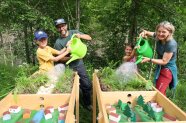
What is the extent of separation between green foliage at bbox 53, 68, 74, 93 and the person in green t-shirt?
0.57 meters

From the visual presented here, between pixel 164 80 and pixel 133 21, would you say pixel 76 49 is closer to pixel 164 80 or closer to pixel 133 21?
pixel 164 80

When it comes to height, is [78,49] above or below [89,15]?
below

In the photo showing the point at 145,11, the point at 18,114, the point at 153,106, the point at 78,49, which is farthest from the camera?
the point at 145,11

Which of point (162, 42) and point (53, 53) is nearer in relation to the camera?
point (162, 42)

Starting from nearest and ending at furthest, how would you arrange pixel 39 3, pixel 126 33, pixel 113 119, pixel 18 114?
pixel 113 119 < pixel 18 114 < pixel 39 3 < pixel 126 33

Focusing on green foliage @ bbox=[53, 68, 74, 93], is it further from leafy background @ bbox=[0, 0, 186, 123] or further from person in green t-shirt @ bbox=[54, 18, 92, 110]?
leafy background @ bbox=[0, 0, 186, 123]

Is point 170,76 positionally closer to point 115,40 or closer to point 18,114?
point 18,114

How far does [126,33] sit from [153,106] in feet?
18.4

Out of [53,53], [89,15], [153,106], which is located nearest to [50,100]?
[153,106]

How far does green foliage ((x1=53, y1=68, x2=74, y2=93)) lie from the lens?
3.03 m

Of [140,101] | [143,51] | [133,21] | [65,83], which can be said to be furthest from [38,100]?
[133,21]

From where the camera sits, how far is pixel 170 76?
3.76m

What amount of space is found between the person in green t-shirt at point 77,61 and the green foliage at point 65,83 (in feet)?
1.87

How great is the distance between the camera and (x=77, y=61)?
14.2 ft
